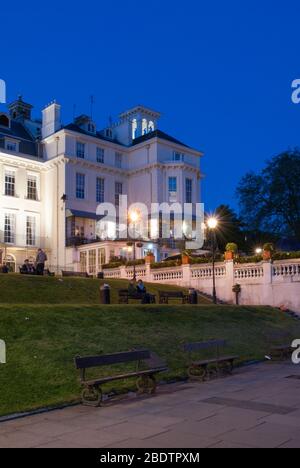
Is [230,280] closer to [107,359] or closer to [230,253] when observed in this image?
[230,253]

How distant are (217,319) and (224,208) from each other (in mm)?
53496

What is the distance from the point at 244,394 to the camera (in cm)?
1055

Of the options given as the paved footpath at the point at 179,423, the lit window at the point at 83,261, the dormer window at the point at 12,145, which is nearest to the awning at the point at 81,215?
the lit window at the point at 83,261

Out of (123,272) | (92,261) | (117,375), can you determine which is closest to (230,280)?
(123,272)

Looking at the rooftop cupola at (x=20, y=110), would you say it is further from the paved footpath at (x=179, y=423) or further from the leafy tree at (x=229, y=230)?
the paved footpath at (x=179, y=423)

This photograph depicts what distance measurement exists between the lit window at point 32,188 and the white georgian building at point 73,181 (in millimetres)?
96

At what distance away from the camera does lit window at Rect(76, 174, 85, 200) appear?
4875 centimetres

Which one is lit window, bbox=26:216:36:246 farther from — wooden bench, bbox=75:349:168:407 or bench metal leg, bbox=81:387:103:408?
bench metal leg, bbox=81:387:103:408

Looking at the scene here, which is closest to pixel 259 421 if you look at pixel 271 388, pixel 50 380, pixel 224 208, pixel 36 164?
pixel 271 388

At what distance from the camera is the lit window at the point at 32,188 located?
4781 cm

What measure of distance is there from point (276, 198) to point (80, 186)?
1996 cm

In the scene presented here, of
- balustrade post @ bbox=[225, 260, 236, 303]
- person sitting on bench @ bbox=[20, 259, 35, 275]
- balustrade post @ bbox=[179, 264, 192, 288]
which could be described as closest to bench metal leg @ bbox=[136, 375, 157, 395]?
balustrade post @ bbox=[225, 260, 236, 303]

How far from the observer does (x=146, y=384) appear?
11039mm

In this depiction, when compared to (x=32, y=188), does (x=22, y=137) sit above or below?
above
